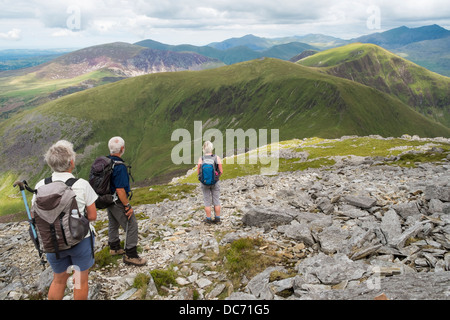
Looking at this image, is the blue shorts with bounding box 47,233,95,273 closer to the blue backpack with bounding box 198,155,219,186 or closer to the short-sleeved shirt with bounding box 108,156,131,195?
the short-sleeved shirt with bounding box 108,156,131,195

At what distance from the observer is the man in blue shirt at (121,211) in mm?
9836

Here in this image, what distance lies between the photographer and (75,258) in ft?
24.0

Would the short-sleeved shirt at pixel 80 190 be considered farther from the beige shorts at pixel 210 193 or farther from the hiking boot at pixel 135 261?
the beige shorts at pixel 210 193

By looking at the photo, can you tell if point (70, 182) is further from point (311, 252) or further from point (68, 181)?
point (311, 252)

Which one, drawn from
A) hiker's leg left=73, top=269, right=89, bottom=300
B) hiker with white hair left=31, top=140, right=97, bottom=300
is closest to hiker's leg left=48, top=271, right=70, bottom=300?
hiker with white hair left=31, top=140, right=97, bottom=300

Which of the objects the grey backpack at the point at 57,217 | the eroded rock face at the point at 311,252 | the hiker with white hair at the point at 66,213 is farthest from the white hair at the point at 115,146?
the eroded rock face at the point at 311,252

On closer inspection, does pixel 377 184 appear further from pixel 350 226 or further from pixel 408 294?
pixel 408 294

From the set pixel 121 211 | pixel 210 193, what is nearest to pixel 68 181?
pixel 121 211

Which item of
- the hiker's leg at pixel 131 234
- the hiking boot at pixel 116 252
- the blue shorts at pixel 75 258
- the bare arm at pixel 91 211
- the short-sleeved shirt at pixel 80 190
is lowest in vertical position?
the hiking boot at pixel 116 252

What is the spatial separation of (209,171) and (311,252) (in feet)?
20.6

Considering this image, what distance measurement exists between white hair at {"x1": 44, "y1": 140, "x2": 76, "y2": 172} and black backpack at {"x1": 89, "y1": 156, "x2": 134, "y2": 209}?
2261mm

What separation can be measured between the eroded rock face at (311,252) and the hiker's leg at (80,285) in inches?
52.9
